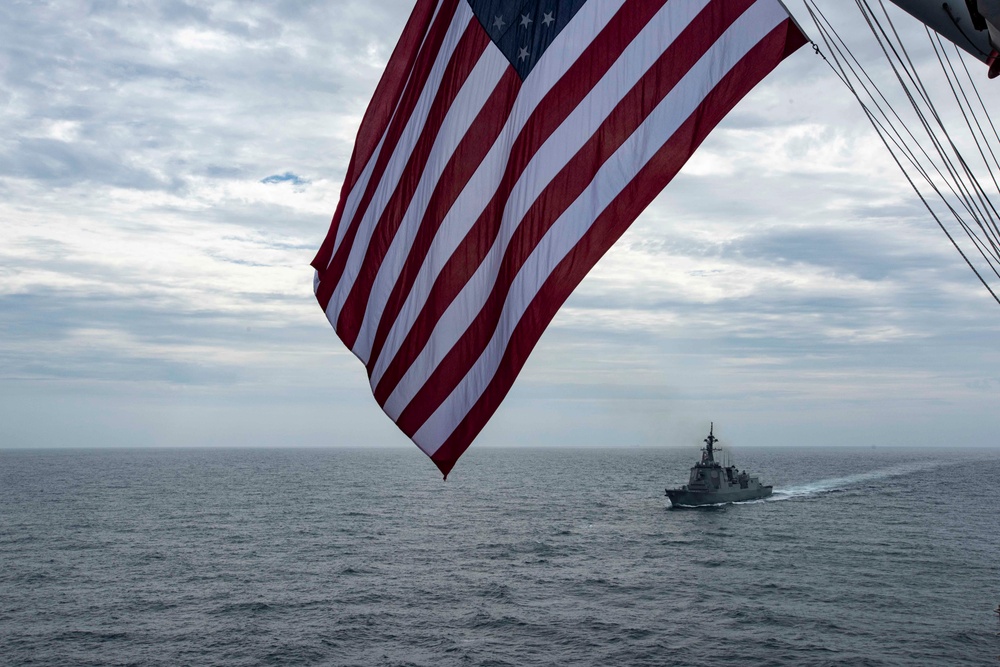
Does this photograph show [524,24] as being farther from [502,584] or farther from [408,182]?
[502,584]

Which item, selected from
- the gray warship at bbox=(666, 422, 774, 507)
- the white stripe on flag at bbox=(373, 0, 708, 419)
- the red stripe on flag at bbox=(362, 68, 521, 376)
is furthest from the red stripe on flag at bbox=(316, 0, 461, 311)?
the gray warship at bbox=(666, 422, 774, 507)

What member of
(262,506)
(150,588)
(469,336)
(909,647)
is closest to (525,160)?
(469,336)

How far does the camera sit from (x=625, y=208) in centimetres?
557

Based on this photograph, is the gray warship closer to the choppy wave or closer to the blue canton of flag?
the choppy wave

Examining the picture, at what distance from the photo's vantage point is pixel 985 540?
5719cm

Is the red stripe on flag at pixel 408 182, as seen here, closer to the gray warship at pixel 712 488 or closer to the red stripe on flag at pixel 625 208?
the red stripe on flag at pixel 625 208

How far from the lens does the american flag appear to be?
546 centimetres

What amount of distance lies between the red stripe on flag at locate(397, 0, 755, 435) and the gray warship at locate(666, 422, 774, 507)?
72818 millimetres

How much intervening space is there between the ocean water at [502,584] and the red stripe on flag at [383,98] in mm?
24877

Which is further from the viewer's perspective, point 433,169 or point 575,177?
point 433,169

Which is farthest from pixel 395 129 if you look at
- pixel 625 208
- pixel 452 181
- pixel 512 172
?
pixel 625 208

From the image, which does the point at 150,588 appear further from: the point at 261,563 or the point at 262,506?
the point at 262,506

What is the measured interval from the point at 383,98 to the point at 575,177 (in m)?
1.80

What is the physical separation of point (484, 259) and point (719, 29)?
2.26 metres
